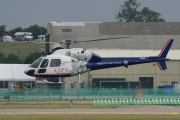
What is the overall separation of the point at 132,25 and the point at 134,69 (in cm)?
1295

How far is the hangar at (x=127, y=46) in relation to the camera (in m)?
91.9

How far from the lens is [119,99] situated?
6675 cm

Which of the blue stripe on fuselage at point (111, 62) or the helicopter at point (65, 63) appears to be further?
the blue stripe on fuselage at point (111, 62)

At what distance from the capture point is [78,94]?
6969 centimetres

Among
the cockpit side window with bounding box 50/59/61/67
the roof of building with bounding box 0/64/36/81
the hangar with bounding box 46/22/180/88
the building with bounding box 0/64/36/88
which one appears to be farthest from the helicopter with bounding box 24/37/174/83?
the roof of building with bounding box 0/64/36/81

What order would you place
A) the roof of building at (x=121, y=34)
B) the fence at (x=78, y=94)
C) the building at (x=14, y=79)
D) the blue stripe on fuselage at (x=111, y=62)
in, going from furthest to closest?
the roof of building at (x=121, y=34) < the building at (x=14, y=79) < the blue stripe on fuselage at (x=111, y=62) < the fence at (x=78, y=94)

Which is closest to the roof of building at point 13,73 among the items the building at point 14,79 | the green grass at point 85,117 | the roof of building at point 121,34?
the building at point 14,79

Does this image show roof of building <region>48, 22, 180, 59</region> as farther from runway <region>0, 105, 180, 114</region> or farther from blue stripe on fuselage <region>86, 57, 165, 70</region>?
runway <region>0, 105, 180, 114</region>

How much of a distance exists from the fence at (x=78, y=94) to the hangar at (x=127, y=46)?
16.7 metres

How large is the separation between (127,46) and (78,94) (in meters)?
29.4

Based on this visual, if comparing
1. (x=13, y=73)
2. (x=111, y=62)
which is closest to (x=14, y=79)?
(x=13, y=73)

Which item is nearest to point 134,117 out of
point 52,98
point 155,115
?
point 155,115

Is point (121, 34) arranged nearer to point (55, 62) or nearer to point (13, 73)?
point (13, 73)

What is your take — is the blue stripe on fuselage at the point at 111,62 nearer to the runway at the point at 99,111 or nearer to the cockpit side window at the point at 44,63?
the cockpit side window at the point at 44,63
